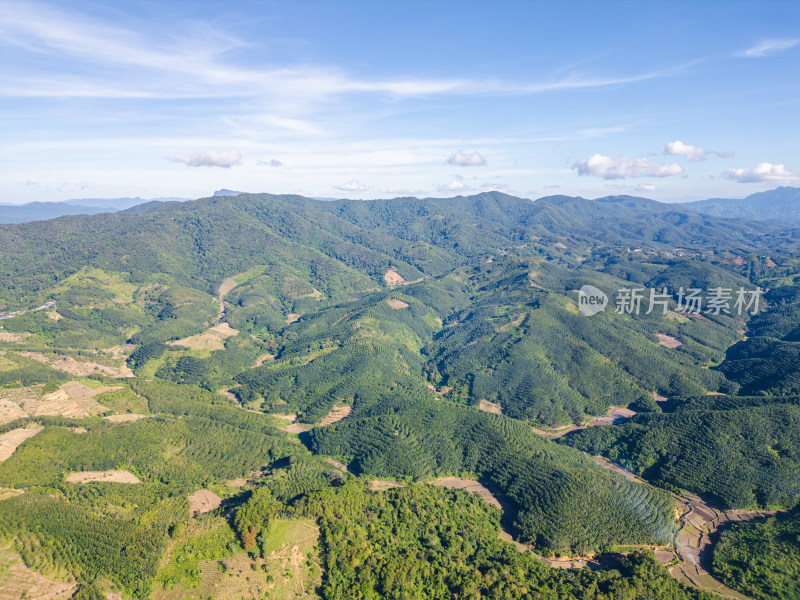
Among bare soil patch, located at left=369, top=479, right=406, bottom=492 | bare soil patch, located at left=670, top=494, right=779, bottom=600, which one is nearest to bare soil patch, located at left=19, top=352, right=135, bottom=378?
bare soil patch, located at left=369, top=479, right=406, bottom=492

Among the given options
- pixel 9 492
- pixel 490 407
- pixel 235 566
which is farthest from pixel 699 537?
pixel 9 492

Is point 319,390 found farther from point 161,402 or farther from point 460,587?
point 460,587

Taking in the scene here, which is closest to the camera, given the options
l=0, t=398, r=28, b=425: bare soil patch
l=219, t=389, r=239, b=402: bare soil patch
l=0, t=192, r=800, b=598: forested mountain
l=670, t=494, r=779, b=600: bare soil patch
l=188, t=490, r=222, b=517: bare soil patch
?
l=0, t=192, r=800, b=598: forested mountain

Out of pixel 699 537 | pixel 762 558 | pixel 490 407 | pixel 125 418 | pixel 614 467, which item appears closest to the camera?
pixel 762 558

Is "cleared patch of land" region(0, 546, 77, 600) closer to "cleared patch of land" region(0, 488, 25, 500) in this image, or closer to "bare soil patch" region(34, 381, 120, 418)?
"cleared patch of land" region(0, 488, 25, 500)

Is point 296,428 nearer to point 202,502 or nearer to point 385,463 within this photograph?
point 385,463
